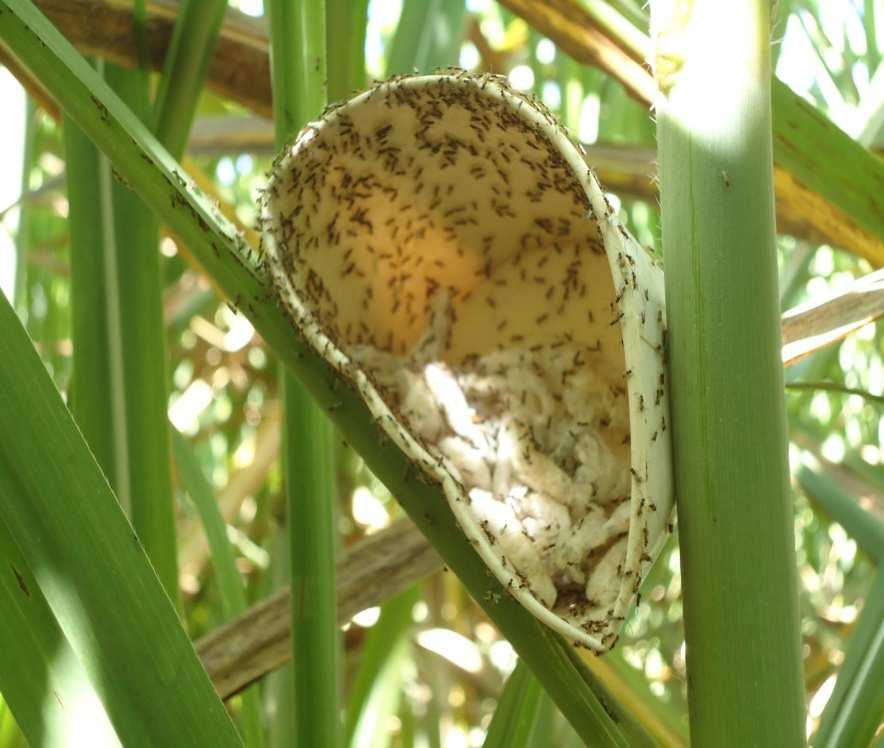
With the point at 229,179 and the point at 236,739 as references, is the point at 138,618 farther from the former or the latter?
the point at 229,179

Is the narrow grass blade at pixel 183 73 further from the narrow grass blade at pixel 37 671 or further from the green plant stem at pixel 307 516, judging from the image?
the narrow grass blade at pixel 37 671

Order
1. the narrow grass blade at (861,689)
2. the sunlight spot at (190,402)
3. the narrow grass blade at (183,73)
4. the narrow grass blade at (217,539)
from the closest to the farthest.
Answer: the narrow grass blade at (861,689)
the narrow grass blade at (183,73)
the narrow grass blade at (217,539)
the sunlight spot at (190,402)

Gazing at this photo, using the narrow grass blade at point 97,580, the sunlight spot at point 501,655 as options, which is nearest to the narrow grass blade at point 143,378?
the narrow grass blade at point 97,580

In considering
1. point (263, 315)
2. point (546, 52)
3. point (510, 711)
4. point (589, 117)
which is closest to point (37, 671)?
point (263, 315)

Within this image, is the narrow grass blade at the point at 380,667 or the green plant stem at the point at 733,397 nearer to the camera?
the green plant stem at the point at 733,397

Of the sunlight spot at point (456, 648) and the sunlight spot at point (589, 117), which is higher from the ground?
the sunlight spot at point (589, 117)

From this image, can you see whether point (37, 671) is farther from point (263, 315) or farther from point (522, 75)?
point (522, 75)

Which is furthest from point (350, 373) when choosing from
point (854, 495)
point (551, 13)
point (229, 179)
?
point (229, 179)
